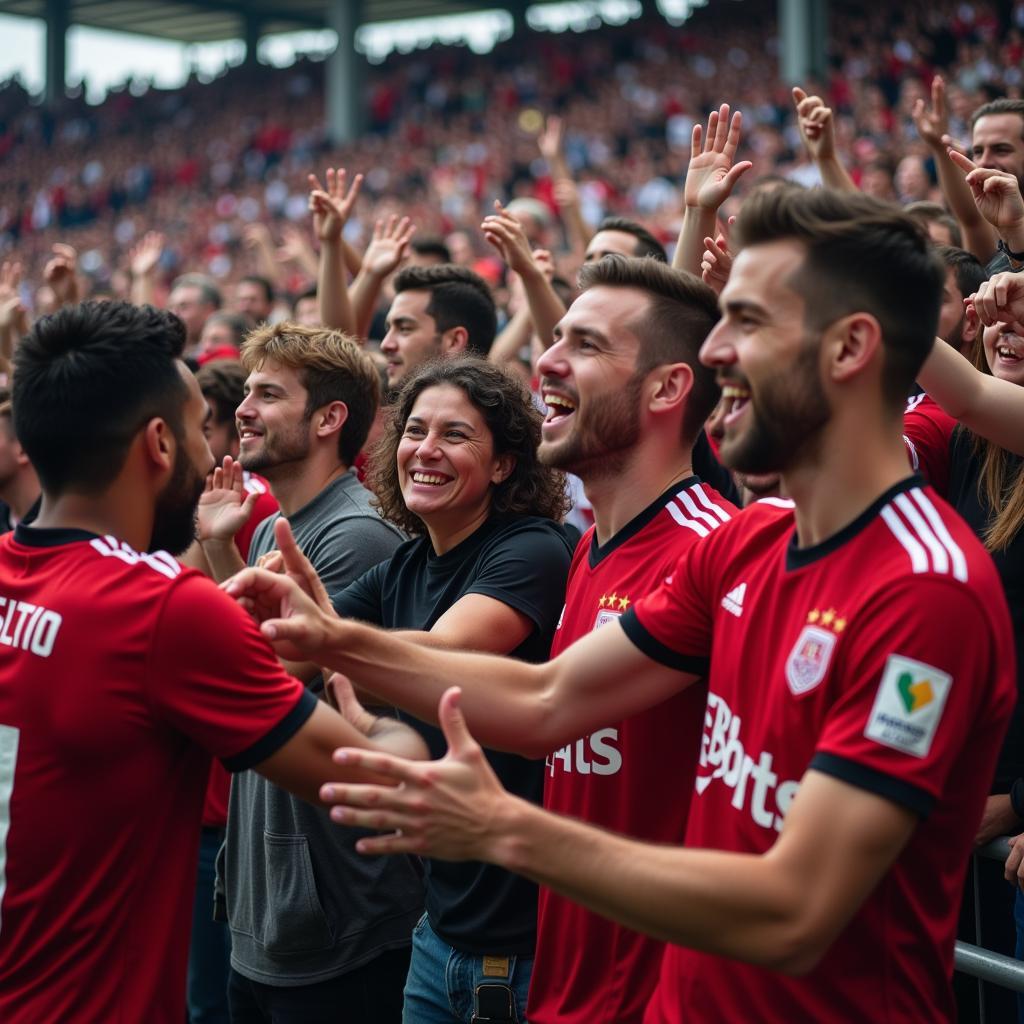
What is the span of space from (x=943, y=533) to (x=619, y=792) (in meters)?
1.04

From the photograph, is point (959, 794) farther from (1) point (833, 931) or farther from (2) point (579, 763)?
(2) point (579, 763)

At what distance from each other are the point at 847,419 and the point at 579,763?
1074 millimetres

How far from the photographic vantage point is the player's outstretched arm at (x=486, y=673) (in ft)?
8.46

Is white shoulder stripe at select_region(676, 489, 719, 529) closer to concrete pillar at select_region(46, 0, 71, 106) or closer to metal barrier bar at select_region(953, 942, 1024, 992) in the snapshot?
metal barrier bar at select_region(953, 942, 1024, 992)

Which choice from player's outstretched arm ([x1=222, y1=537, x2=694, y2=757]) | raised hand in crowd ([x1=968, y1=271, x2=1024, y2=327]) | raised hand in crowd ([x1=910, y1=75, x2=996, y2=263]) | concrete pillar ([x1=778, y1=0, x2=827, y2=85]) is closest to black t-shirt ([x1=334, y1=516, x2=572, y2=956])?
player's outstretched arm ([x1=222, y1=537, x2=694, y2=757])

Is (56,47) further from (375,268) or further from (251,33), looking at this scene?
(375,268)

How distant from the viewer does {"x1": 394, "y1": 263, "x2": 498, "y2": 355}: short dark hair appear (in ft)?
19.2

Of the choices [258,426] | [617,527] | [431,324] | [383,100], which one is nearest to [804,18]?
[383,100]

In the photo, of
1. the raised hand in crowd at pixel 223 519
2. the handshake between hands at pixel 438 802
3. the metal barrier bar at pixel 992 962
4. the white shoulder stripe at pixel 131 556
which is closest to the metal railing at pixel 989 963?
the metal barrier bar at pixel 992 962

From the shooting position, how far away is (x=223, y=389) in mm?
5543

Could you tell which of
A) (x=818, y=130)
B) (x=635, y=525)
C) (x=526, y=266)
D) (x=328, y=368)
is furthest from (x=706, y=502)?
(x=526, y=266)

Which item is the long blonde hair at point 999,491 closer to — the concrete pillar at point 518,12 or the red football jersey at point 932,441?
the red football jersey at point 932,441

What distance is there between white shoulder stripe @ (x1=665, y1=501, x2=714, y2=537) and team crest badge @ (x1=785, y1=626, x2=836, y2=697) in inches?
33.6

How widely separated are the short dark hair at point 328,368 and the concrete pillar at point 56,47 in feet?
96.7
